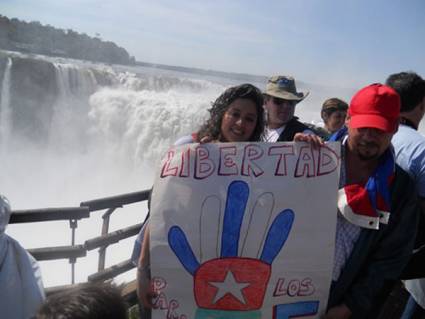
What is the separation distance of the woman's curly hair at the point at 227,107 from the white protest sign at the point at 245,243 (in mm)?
290

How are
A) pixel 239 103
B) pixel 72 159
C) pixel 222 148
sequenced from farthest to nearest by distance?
pixel 72 159, pixel 239 103, pixel 222 148

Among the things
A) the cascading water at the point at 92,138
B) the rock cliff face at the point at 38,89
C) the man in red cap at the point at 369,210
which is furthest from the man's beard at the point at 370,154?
the rock cliff face at the point at 38,89

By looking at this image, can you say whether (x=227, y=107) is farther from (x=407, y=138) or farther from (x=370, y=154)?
(x=407, y=138)

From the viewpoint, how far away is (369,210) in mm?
1447

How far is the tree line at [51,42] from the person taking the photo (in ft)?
136

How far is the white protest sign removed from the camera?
157 centimetres

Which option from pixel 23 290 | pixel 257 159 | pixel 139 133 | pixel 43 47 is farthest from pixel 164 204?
pixel 43 47

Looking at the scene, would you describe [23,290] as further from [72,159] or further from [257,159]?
[72,159]

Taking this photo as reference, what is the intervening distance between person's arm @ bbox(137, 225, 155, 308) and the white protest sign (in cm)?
5

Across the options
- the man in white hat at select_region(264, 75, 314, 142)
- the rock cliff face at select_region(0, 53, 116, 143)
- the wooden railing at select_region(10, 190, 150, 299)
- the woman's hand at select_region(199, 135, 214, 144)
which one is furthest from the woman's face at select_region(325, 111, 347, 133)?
the rock cliff face at select_region(0, 53, 116, 143)

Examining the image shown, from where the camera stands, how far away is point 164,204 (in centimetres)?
159

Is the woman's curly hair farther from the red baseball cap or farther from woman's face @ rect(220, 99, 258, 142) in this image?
the red baseball cap

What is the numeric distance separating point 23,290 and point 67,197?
16.0 m

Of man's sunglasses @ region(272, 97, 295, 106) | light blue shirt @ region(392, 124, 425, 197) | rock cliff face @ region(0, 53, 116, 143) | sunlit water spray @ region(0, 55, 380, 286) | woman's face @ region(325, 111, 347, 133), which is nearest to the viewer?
light blue shirt @ region(392, 124, 425, 197)
